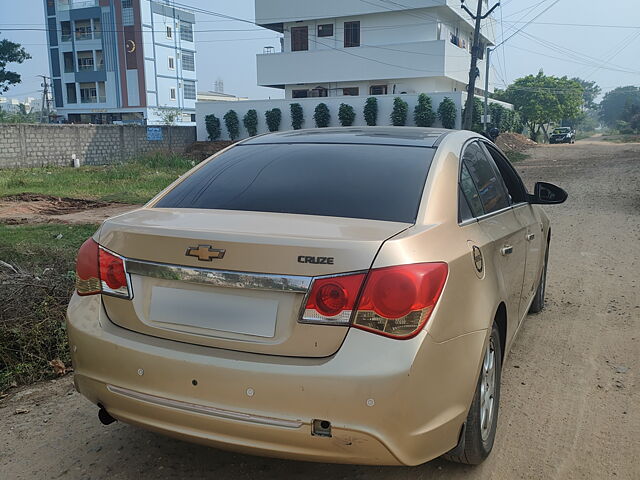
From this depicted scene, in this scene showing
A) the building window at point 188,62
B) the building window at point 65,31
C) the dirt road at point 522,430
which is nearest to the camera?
the dirt road at point 522,430

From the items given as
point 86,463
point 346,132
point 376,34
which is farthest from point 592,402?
point 376,34

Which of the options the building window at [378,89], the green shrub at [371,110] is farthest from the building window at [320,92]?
the green shrub at [371,110]

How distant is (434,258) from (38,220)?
10899 millimetres

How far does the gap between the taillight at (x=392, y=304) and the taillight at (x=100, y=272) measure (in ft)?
3.40

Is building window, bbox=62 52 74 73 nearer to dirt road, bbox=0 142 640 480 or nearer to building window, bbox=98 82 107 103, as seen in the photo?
building window, bbox=98 82 107 103

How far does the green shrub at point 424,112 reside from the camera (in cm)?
3334

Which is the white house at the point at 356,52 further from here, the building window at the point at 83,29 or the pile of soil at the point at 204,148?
the building window at the point at 83,29

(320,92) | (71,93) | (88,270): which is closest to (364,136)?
(88,270)

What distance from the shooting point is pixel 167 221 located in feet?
8.69

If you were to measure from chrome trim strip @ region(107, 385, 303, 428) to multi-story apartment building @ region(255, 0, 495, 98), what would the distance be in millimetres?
39140

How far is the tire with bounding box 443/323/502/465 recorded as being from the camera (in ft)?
8.76

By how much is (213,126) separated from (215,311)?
122 ft

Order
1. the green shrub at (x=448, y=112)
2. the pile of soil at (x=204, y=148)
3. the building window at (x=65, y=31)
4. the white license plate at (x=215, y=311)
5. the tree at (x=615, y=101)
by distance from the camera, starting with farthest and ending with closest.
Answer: the tree at (x=615, y=101) → the building window at (x=65, y=31) → the pile of soil at (x=204, y=148) → the green shrub at (x=448, y=112) → the white license plate at (x=215, y=311)

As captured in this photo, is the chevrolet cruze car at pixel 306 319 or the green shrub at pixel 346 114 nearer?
the chevrolet cruze car at pixel 306 319
